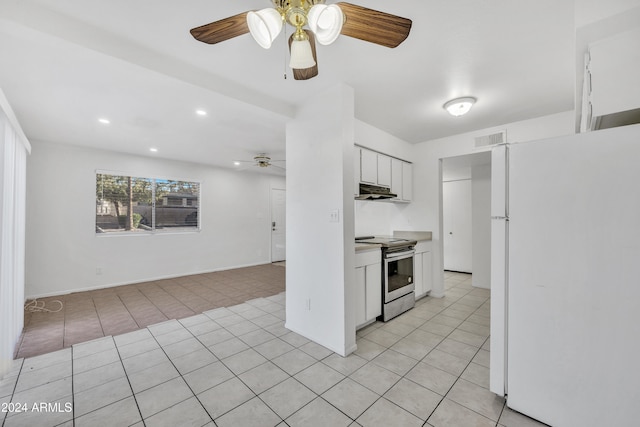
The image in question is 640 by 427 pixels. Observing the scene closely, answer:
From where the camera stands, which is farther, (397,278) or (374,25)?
(397,278)

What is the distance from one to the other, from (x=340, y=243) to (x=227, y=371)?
1.43m

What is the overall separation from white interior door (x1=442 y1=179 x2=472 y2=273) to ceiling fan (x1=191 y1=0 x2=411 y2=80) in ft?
16.6

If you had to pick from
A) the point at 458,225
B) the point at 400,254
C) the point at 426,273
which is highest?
the point at 458,225

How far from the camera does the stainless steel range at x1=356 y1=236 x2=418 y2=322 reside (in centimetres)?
306

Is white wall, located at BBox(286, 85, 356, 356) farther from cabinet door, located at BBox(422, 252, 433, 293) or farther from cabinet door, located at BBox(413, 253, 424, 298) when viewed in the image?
cabinet door, located at BBox(422, 252, 433, 293)

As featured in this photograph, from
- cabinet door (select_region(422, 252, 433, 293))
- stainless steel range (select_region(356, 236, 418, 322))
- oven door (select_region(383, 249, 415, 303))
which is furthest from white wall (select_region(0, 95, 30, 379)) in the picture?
cabinet door (select_region(422, 252, 433, 293))

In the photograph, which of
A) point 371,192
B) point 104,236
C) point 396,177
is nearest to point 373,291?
point 371,192

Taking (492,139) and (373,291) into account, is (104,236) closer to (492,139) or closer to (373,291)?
(373,291)

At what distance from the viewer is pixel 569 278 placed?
146cm

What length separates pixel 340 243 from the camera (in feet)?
7.84

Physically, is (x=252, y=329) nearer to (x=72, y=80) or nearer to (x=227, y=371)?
(x=227, y=371)

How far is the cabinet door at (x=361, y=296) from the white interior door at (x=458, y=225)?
3732 millimetres

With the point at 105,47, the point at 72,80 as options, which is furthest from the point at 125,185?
the point at 105,47

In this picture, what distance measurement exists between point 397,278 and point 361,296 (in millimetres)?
742
